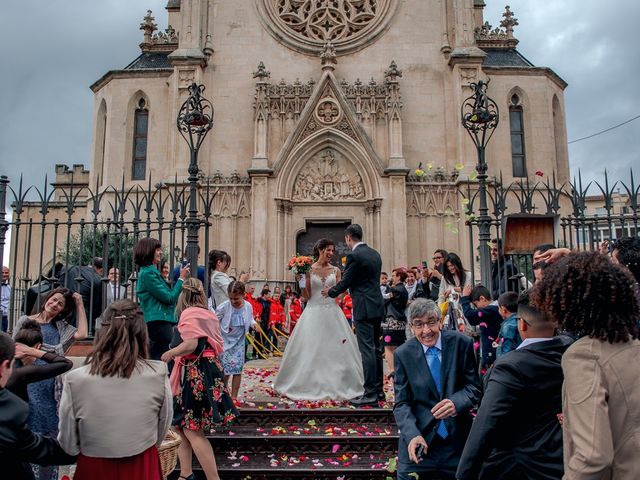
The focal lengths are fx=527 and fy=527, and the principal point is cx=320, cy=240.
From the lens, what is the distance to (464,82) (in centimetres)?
1981

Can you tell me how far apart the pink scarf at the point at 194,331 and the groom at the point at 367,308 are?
7.29 ft

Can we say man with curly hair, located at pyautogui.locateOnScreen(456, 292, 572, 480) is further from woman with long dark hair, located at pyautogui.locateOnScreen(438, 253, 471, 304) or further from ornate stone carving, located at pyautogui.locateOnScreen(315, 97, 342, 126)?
ornate stone carving, located at pyautogui.locateOnScreen(315, 97, 342, 126)

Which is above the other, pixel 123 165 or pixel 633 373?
pixel 123 165

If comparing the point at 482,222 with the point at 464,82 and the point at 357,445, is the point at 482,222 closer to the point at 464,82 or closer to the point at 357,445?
the point at 357,445

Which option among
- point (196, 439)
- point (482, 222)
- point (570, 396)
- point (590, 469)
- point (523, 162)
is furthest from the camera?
point (523, 162)

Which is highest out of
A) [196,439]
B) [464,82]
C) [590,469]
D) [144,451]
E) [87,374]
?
[464,82]

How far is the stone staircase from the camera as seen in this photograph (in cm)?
542

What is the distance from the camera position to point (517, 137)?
70.3 ft

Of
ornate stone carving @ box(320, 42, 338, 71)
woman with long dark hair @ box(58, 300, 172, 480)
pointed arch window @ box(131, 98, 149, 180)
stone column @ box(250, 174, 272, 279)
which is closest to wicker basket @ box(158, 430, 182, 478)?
woman with long dark hair @ box(58, 300, 172, 480)

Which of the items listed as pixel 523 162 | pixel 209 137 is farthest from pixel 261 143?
pixel 523 162

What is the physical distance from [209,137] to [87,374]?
18036 mm

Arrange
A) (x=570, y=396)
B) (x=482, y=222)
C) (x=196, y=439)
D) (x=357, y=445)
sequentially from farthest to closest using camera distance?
(x=482, y=222) < (x=357, y=445) < (x=196, y=439) < (x=570, y=396)

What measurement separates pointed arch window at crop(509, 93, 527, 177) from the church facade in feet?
0.19

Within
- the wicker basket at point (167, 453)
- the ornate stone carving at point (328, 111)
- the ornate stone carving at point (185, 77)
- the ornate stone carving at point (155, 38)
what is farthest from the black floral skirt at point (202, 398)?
the ornate stone carving at point (155, 38)
